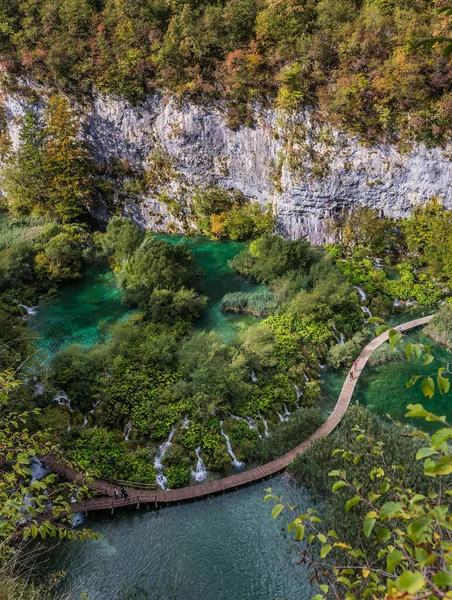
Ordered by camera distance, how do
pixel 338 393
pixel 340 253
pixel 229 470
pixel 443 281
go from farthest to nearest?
pixel 340 253 → pixel 443 281 → pixel 338 393 → pixel 229 470

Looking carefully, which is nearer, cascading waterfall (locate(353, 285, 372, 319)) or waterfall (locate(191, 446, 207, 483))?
waterfall (locate(191, 446, 207, 483))

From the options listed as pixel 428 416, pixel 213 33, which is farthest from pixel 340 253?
pixel 428 416

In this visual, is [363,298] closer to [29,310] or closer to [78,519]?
[78,519]

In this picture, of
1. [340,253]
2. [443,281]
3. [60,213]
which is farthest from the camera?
[60,213]

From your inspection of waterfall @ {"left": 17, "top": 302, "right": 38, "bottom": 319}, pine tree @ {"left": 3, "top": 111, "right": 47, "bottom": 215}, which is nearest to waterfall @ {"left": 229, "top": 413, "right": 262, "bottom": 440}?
waterfall @ {"left": 17, "top": 302, "right": 38, "bottom": 319}

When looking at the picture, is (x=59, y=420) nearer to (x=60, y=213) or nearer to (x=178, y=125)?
(x=60, y=213)

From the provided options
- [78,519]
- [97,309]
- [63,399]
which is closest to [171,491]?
[78,519]

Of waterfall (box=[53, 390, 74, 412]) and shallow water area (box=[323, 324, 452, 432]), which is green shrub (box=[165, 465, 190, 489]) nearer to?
waterfall (box=[53, 390, 74, 412])
